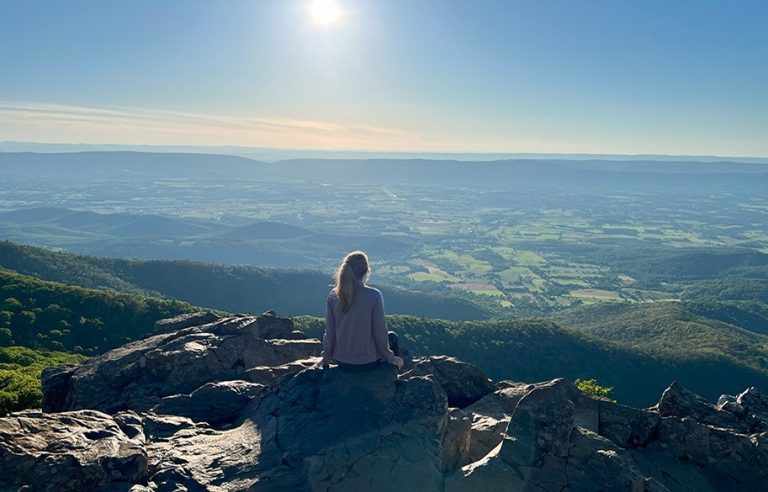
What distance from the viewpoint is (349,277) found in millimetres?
12633

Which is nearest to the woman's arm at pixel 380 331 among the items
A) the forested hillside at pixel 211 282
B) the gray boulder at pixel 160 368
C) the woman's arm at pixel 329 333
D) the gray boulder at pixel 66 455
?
the woman's arm at pixel 329 333

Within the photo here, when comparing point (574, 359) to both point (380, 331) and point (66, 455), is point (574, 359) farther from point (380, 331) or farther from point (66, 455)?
point (66, 455)

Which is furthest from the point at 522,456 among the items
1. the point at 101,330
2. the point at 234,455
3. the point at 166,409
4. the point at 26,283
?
the point at 26,283

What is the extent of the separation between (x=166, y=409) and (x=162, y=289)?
11461 centimetres

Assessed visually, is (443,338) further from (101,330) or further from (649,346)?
(101,330)

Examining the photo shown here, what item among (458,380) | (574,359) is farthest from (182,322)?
(574,359)

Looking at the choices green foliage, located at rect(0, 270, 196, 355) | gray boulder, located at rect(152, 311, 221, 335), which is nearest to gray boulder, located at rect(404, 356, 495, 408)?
gray boulder, located at rect(152, 311, 221, 335)

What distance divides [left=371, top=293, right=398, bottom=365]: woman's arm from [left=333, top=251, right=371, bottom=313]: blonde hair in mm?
668

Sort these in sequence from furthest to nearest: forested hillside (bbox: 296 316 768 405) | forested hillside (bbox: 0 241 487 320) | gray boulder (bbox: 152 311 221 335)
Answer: forested hillside (bbox: 0 241 487 320)
forested hillside (bbox: 296 316 768 405)
gray boulder (bbox: 152 311 221 335)

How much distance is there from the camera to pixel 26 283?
61.3 m

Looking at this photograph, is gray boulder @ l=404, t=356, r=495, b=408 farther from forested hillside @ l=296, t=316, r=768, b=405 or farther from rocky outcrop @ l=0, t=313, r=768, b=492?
forested hillside @ l=296, t=316, r=768, b=405

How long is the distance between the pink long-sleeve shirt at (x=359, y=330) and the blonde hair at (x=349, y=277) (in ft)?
0.50

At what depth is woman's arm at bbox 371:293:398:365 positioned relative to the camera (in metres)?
12.9

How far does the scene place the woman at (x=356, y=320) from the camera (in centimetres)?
1273
